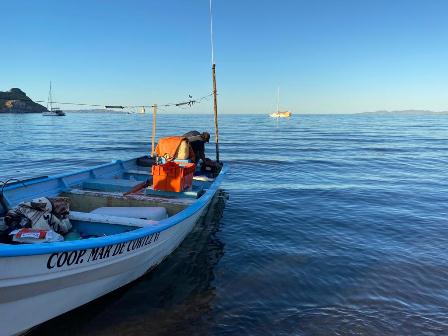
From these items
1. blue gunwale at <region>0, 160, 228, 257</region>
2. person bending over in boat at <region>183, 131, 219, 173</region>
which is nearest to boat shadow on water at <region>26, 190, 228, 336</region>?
blue gunwale at <region>0, 160, 228, 257</region>

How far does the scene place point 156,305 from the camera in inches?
267

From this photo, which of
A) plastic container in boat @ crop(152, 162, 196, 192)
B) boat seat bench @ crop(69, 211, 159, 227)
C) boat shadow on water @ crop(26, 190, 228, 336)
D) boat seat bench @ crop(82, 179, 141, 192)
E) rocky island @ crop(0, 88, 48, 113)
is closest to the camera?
boat shadow on water @ crop(26, 190, 228, 336)

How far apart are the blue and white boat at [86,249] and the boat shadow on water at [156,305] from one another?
0.34 meters

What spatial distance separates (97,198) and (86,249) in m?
3.59

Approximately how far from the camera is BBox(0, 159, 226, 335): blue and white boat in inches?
185

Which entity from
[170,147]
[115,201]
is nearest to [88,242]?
[115,201]

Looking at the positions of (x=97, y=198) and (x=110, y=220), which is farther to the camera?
(x=97, y=198)

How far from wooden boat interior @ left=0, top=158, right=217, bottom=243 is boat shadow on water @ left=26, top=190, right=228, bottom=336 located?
4.20 ft

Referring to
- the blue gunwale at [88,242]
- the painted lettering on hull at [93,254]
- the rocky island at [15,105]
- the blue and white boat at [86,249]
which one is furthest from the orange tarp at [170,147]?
the rocky island at [15,105]

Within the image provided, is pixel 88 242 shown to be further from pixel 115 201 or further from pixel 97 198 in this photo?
pixel 97 198

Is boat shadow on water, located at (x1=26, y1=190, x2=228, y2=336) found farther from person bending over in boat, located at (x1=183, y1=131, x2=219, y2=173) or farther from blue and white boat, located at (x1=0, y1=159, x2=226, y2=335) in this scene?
person bending over in boat, located at (x1=183, y1=131, x2=219, y2=173)

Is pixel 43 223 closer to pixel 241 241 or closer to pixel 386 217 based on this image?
pixel 241 241

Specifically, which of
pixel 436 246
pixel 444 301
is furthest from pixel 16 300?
pixel 436 246

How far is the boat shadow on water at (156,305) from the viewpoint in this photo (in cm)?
600
